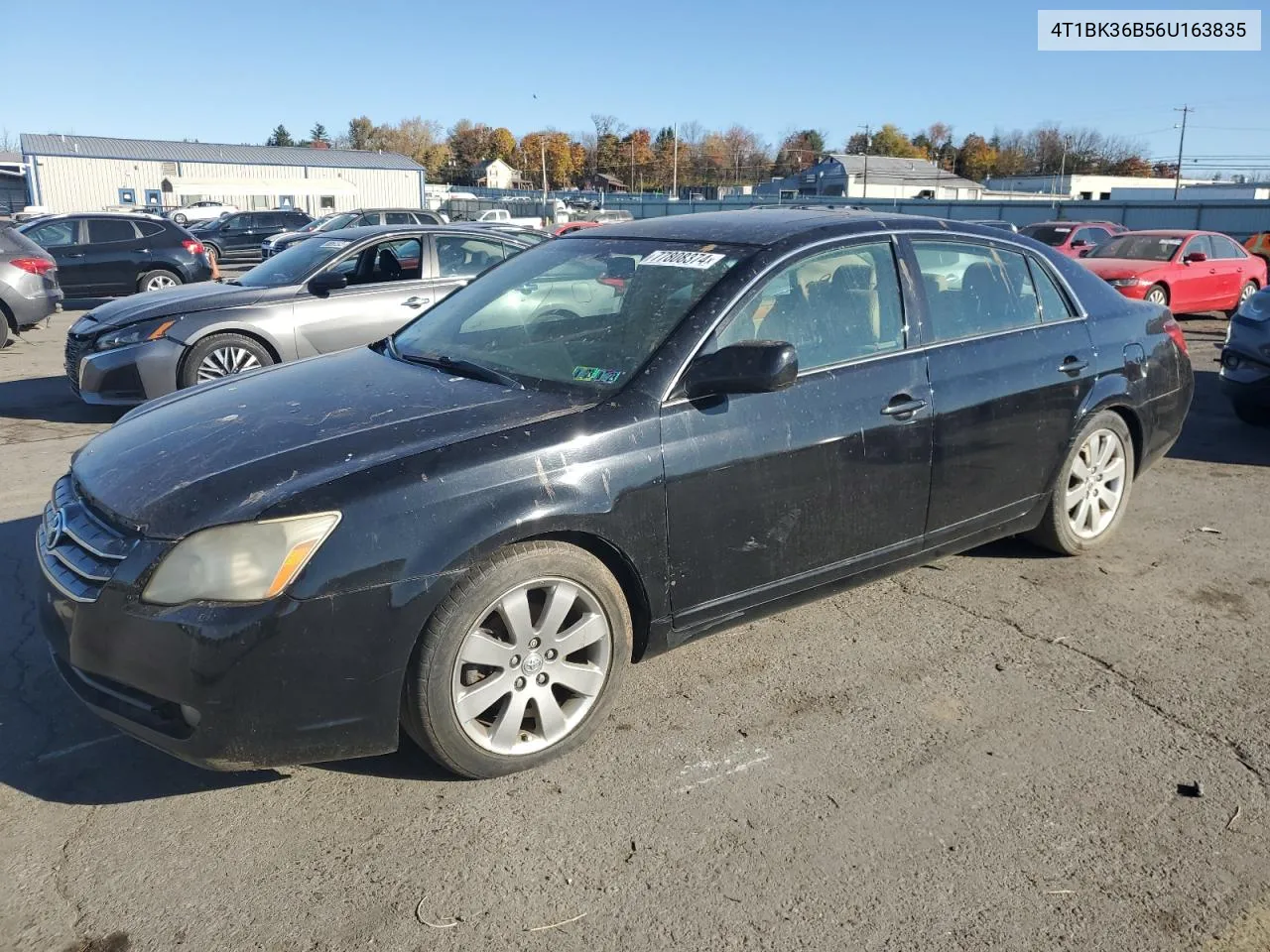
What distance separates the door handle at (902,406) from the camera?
3777 mm

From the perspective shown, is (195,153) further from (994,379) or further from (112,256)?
(994,379)

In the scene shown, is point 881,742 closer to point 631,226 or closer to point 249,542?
point 249,542

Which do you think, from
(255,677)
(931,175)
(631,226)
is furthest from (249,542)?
(931,175)

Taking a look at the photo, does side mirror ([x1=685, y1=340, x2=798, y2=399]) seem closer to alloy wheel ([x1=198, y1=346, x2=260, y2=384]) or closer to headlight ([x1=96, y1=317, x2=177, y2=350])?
alloy wheel ([x1=198, y1=346, x2=260, y2=384])

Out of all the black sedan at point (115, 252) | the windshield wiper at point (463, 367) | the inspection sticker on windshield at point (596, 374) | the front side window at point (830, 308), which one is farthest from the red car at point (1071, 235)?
the inspection sticker on windshield at point (596, 374)

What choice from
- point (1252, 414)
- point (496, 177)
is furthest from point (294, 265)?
point (496, 177)

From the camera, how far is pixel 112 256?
1645 centimetres

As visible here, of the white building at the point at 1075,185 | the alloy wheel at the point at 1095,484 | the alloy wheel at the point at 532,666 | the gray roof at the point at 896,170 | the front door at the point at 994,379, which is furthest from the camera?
the white building at the point at 1075,185

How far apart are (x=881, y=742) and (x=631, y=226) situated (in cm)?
251

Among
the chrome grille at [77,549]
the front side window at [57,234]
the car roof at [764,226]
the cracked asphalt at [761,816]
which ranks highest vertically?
the front side window at [57,234]

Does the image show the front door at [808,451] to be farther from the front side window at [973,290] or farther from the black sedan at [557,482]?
the front side window at [973,290]

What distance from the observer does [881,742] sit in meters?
3.30

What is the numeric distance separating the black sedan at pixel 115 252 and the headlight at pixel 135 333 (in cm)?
942

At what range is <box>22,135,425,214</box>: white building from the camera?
5381cm
